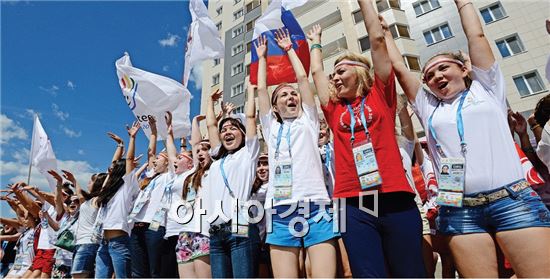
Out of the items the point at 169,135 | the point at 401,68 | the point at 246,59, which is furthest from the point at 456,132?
the point at 246,59

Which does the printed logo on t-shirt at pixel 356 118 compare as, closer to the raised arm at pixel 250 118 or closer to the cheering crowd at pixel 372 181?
the cheering crowd at pixel 372 181

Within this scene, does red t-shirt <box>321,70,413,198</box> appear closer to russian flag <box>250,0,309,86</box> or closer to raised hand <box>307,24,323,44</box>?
raised hand <box>307,24,323,44</box>

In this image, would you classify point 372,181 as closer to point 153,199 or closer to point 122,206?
point 153,199

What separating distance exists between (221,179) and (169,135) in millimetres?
2136

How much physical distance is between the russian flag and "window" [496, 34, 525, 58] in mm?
17637

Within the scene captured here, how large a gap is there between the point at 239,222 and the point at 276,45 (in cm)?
291

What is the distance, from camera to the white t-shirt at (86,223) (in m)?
5.25

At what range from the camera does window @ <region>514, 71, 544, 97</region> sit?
54.9ft

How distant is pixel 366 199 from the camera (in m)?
2.14

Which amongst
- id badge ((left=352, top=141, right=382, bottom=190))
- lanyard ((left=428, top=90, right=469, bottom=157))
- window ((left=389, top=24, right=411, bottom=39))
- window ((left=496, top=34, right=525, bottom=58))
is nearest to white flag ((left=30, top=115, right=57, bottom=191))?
id badge ((left=352, top=141, right=382, bottom=190))

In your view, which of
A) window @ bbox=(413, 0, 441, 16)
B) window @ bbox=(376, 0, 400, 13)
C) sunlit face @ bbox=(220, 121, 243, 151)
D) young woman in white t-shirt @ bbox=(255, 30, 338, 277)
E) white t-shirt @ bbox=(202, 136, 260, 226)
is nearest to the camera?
young woman in white t-shirt @ bbox=(255, 30, 338, 277)

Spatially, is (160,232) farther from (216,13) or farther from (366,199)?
(216,13)

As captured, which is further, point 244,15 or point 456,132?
point 244,15

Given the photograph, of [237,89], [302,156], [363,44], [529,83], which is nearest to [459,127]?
[302,156]
